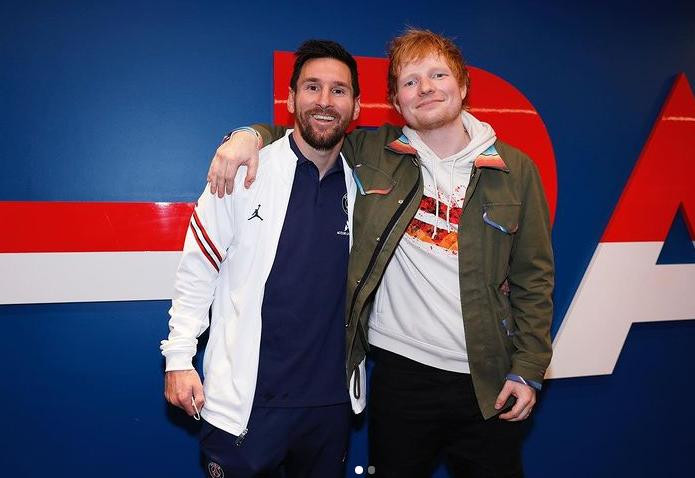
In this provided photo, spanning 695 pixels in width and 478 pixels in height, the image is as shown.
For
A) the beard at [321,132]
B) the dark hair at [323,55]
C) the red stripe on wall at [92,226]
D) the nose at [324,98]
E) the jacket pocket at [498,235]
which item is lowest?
the red stripe on wall at [92,226]

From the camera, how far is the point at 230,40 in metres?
1.85

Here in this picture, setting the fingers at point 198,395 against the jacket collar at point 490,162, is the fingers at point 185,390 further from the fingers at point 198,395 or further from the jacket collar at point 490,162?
the jacket collar at point 490,162

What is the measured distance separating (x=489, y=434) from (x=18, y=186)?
184 cm

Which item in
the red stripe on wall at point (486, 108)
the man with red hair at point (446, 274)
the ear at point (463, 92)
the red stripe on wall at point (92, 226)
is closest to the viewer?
the man with red hair at point (446, 274)

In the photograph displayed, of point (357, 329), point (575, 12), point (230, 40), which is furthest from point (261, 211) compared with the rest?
point (575, 12)

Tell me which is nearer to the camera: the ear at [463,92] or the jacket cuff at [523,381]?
the jacket cuff at [523,381]

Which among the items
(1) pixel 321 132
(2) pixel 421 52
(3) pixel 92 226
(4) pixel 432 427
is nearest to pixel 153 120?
(3) pixel 92 226

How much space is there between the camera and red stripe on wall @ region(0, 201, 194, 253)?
5.67 ft

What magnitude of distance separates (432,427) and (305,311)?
56 centimetres

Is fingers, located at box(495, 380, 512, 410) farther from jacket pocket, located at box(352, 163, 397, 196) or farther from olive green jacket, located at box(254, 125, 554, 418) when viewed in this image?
jacket pocket, located at box(352, 163, 397, 196)

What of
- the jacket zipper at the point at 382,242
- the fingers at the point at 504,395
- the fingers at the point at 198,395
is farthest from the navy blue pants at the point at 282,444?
the fingers at the point at 504,395

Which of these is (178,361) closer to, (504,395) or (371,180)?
(371,180)

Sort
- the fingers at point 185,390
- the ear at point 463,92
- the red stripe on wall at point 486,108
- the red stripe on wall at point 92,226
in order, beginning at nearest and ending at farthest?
1. the fingers at point 185,390
2. the ear at point 463,92
3. the red stripe on wall at point 92,226
4. the red stripe on wall at point 486,108

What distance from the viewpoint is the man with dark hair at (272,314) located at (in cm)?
134
